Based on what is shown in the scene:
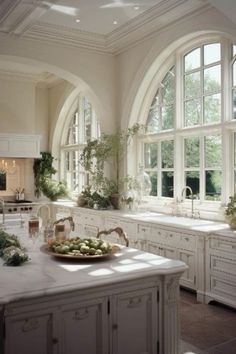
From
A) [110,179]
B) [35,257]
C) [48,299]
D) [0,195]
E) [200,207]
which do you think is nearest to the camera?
[48,299]

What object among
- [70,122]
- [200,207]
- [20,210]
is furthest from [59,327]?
[70,122]

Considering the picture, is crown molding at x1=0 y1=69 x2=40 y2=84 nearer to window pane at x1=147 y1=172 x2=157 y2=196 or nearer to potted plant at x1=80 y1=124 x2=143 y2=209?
potted plant at x1=80 y1=124 x2=143 y2=209

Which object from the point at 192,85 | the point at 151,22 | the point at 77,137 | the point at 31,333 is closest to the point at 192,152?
the point at 192,85

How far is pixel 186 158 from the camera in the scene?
5.91 m

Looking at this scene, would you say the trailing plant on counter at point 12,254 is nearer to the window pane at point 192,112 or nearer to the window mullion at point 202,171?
the window mullion at point 202,171

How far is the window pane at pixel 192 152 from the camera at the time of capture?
5.69 metres

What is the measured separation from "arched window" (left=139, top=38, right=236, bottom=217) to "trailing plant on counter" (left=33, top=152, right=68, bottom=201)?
9.43ft

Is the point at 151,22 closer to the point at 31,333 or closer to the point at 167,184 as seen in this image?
the point at 167,184

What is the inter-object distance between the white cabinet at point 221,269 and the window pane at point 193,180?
143cm

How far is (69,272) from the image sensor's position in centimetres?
251

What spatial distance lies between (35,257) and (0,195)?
5.89 metres

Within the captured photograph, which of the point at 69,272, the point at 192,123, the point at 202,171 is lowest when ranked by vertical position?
the point at 69,272

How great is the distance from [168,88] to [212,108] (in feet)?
3.54

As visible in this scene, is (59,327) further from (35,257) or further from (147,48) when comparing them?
(147,48)
